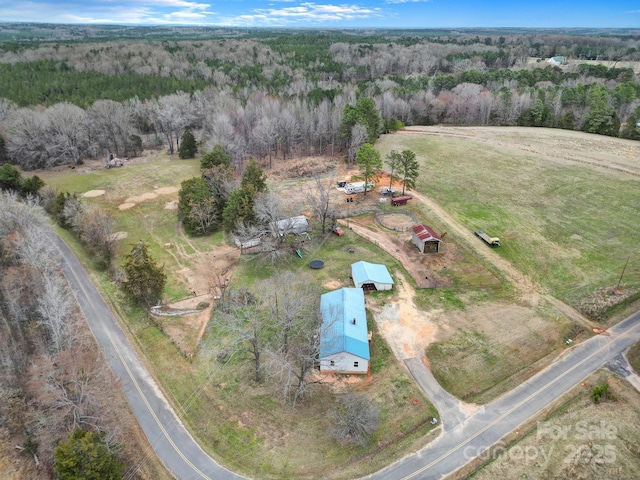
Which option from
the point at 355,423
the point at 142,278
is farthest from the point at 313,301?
the point at 142,278

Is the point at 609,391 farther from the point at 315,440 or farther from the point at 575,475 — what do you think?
the point at 315,440

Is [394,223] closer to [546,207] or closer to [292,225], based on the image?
[292,225]

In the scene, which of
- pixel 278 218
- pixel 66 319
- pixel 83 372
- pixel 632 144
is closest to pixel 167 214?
pixel 278 218

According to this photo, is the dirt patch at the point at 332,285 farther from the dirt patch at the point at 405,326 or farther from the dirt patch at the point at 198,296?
the dirt patch at the point at 198,296

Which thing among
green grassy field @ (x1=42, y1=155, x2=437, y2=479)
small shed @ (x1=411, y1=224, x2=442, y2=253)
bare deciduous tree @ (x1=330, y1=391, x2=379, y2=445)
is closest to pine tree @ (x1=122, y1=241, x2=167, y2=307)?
green grassy field @ (x1=42, y1=155, x2=437, y2=479)

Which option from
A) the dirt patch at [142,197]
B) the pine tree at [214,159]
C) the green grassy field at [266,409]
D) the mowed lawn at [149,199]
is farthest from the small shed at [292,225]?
the dirt patch at [142,197]

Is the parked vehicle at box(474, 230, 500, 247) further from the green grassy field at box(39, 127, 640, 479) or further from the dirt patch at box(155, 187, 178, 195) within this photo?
the dirt patch at box(155, 187, 178, 195)
